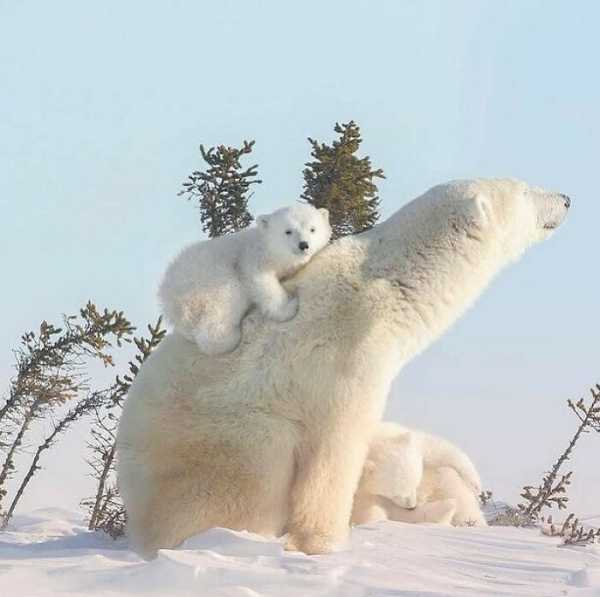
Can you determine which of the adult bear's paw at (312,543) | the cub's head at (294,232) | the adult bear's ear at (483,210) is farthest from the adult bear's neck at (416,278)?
the adult bear's paw at (312,543)

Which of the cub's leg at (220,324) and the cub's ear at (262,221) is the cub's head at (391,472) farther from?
the cub's ear at (262,221)

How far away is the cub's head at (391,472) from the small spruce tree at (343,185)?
504 centimetres

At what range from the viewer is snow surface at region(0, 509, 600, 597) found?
553 centimetres

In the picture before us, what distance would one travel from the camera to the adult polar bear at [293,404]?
783 cm

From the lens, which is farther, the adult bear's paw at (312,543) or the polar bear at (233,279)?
the polar bear at (233,279)

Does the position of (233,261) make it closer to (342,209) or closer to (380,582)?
(380,582)

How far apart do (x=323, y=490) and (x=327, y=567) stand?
1782mm

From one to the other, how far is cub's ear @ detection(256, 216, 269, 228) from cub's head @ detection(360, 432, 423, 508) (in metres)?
2.81

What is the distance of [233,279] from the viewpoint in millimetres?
8156

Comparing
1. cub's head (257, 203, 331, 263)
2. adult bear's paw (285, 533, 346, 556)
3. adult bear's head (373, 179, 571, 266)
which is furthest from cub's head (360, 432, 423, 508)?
cub's head (257, 203, 331, 263)

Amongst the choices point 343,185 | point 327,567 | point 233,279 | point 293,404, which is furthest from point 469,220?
point 343,185

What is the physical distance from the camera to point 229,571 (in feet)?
19.0

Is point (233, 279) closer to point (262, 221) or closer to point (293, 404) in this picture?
point (262, 221)

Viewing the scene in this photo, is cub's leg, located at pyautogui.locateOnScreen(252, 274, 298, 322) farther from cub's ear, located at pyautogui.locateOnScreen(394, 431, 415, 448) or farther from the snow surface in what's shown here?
cub's ear, located at pyautogui.locateOnScreen(394, 431, 415, 448)
